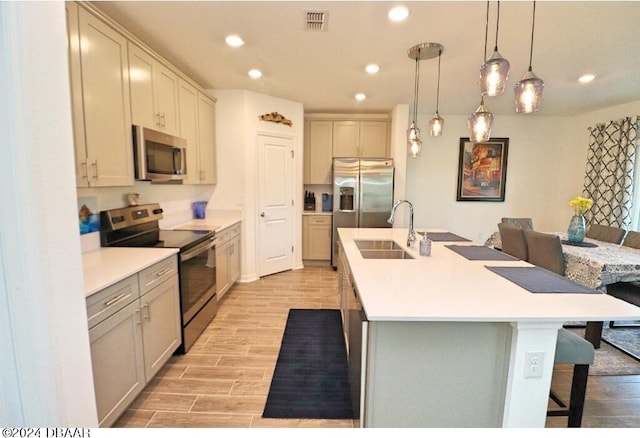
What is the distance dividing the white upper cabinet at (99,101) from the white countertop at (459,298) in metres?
1.71

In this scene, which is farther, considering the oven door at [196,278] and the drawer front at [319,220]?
the drawer front at [319,220]

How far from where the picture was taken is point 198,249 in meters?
2.58

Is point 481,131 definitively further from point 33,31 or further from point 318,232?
point 318,232

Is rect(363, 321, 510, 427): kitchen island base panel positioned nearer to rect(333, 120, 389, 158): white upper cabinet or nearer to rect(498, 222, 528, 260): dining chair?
rect(498, 222, 528, 260): dining chair

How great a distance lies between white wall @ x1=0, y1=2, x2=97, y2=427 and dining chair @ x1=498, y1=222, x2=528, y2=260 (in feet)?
11.5

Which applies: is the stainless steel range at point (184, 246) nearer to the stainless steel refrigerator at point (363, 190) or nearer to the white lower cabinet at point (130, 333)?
the white lower cabinet at point (130, 333)

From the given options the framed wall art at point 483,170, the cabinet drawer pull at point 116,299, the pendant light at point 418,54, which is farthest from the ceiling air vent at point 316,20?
the framed wall art at point 483,170

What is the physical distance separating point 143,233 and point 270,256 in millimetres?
2055

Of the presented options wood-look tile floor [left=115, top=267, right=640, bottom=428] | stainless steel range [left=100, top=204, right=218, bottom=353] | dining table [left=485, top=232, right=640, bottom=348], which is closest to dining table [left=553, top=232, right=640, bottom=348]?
dining table [left=485, top=232, right=640, bottom=348]

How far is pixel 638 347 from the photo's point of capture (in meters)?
2.53

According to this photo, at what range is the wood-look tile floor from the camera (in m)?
1.73

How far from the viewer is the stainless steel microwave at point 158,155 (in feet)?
7.44

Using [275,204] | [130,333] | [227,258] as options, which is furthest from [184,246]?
[275,204]

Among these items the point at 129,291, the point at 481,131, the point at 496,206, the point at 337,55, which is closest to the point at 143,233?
the point at 129,291
